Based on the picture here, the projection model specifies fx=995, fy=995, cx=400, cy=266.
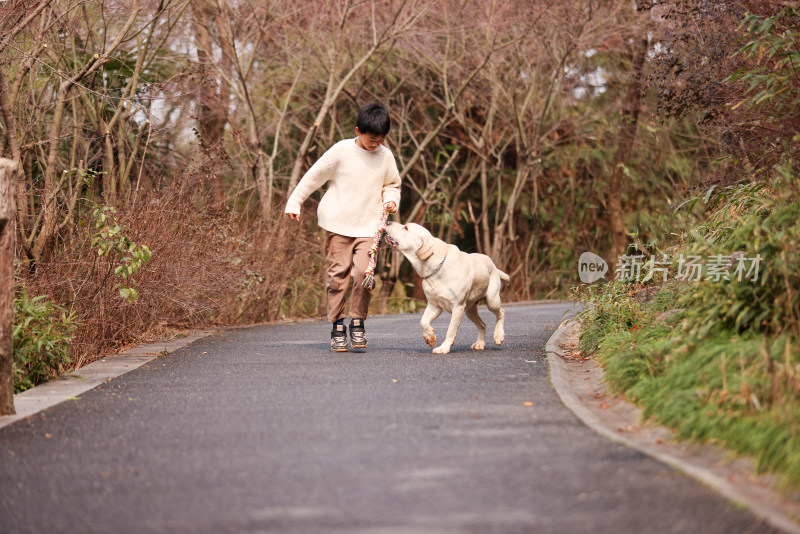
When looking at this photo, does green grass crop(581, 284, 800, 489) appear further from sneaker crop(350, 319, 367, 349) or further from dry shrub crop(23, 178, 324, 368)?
dry shrub crop(23, 178, 324, 368)

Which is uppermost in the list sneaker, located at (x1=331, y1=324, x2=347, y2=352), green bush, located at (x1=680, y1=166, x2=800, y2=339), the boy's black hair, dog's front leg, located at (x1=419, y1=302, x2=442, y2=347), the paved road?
the boy's black hair

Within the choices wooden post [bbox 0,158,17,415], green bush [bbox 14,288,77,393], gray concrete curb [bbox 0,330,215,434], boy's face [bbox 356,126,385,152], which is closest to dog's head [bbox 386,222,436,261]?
boy's face [bbox 356,126,385,152]

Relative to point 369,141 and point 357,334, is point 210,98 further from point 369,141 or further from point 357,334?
point 357,334

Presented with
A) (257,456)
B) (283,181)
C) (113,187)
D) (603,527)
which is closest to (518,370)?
(257,456)

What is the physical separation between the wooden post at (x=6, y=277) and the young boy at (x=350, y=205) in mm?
3385

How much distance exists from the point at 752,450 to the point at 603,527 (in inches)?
42.6

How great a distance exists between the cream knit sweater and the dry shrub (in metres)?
1.79

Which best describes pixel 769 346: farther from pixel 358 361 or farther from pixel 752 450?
pixel 358 361

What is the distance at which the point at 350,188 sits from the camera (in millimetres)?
8875

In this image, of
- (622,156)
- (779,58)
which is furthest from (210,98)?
(779,58)

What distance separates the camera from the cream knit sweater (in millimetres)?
8875

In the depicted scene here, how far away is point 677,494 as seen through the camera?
3.89 metres

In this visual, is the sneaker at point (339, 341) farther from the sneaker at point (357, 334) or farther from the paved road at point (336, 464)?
the paved road at point (336, 464)

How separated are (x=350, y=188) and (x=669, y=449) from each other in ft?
15.7
